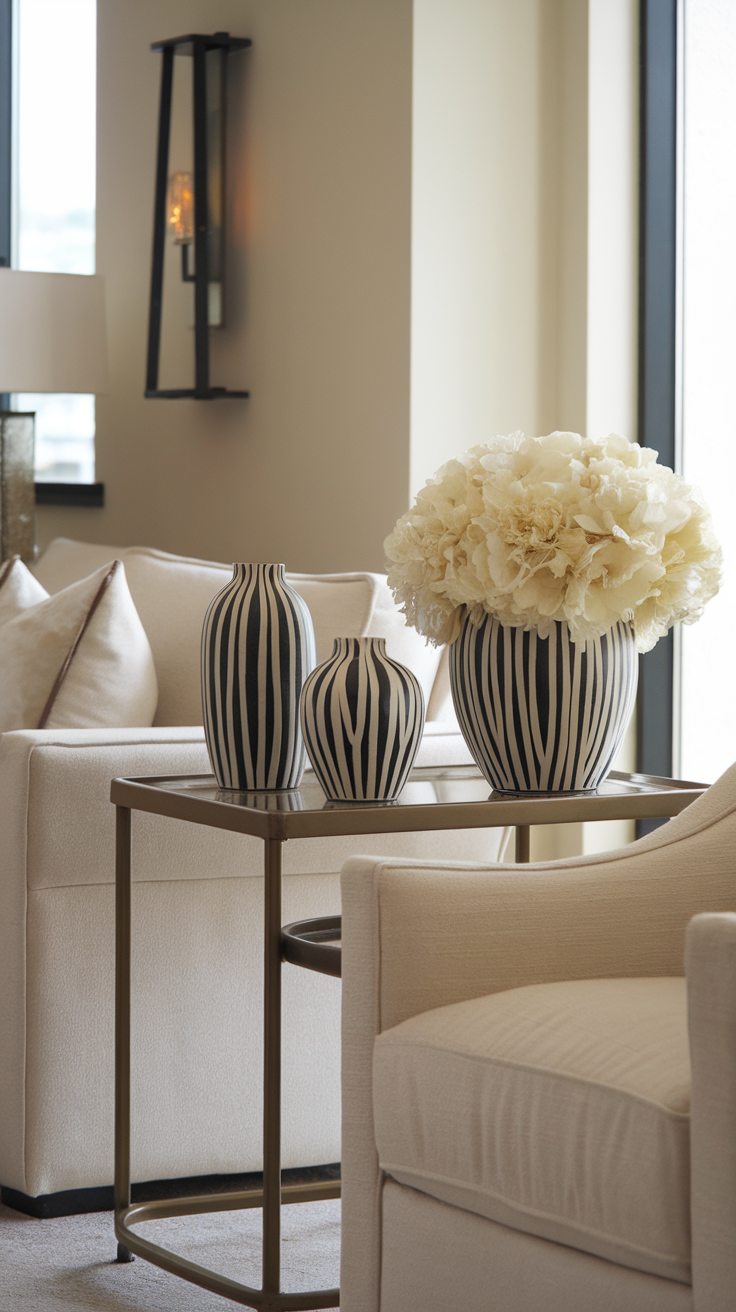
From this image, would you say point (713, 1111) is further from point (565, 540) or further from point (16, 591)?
point (16, 591)

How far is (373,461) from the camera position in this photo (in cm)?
341

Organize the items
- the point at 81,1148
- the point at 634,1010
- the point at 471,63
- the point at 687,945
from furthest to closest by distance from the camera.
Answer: the point at 471,63, the point at 81,1148, the point at 634,1010, the point at 687,945

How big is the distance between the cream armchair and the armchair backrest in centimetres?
92

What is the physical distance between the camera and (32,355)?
3.86m

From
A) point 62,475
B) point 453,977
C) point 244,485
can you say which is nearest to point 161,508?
point 244,485

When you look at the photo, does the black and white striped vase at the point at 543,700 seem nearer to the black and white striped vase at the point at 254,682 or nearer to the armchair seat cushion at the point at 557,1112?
the black and white striped vase at the point at 254,682

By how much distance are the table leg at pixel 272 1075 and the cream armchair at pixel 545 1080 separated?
6.8 inches

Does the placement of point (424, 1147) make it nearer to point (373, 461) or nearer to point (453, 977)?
point (453, 977)

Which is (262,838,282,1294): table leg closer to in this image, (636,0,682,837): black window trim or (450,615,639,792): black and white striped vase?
(450,615,639,792): black and white striped vase

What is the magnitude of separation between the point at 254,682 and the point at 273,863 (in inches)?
10.3

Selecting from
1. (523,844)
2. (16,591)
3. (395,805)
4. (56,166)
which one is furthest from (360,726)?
(56,166)

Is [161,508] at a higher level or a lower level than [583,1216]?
higher

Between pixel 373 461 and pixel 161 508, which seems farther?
pixel 161 508

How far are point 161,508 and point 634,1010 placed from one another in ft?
9.50
